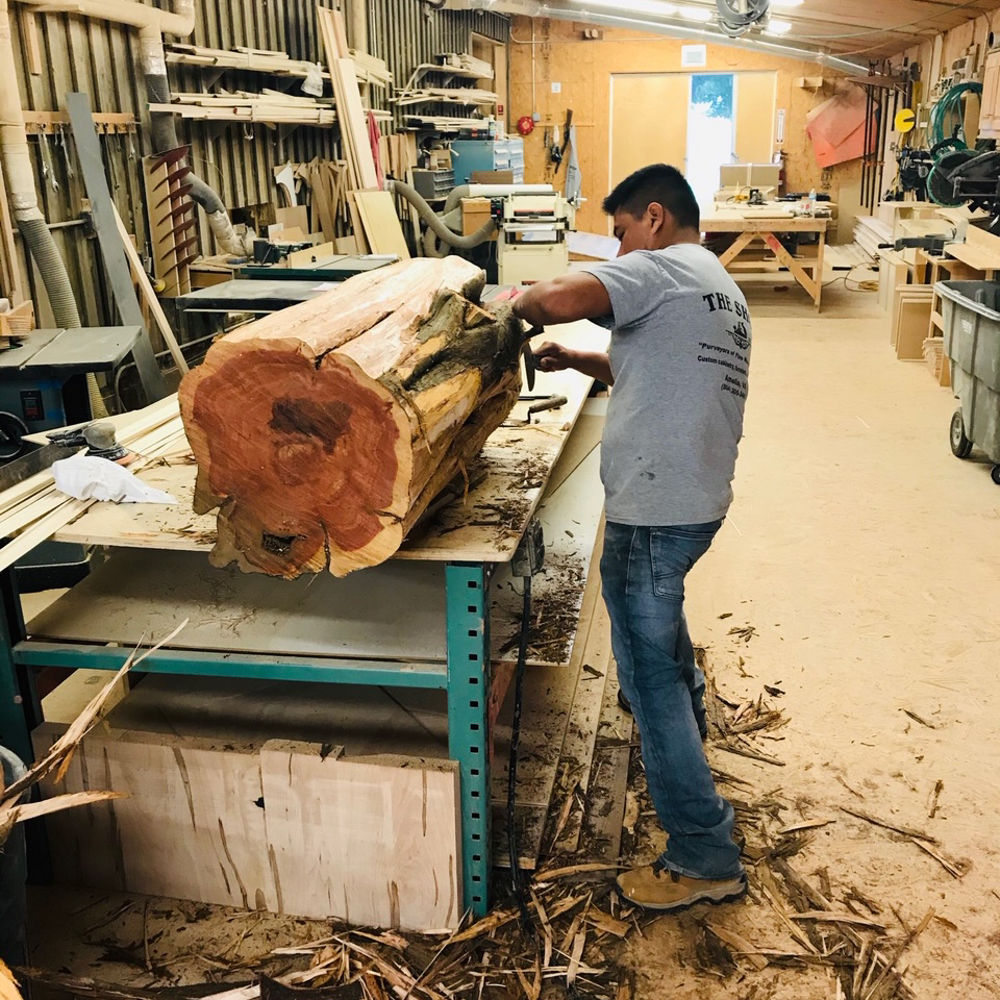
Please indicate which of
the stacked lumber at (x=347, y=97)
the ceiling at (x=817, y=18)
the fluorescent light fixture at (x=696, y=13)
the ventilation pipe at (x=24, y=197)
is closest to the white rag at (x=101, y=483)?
the ventilation pipe at (x=24, y=197)

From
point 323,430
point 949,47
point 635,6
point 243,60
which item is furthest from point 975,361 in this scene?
point 635,6

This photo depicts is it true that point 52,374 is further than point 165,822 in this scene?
Yes

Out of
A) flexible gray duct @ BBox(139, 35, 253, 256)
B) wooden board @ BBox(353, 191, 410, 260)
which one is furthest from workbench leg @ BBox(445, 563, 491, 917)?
wooden board @ BBox(353, 191, 410, 260)

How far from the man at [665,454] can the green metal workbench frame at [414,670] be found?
35 cm

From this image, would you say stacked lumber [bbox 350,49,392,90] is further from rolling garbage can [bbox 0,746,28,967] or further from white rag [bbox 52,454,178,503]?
rolling garbage can [bbox 0,746,28,967]

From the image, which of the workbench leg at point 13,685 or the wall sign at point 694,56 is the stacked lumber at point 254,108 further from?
the wall sign at point 694,56

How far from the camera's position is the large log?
1791 millimetres

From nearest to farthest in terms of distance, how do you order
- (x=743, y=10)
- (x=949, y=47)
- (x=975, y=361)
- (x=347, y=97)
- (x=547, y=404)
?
(x=547, y=404) → (x=975, y=361) → (x=347, y=97) → (x=743, y=10) → (x=949, y=47)

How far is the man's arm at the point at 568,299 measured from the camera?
1.99m

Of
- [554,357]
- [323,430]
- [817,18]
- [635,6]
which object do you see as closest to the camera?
[323,430]

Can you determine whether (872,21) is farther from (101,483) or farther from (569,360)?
(101,483)

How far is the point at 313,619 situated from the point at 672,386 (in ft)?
3.13

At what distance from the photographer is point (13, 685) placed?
2.20 meters

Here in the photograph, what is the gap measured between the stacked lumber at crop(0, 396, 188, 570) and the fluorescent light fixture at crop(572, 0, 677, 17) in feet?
35.9
